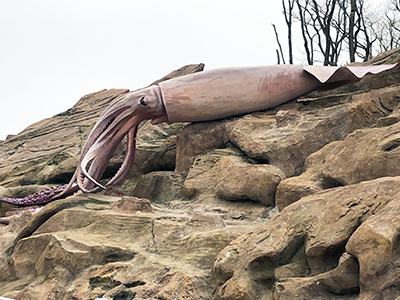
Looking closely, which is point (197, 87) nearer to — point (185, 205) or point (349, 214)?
point (185, 205)

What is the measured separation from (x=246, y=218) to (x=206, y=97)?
66.5 inches

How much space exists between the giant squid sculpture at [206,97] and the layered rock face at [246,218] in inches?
6.0

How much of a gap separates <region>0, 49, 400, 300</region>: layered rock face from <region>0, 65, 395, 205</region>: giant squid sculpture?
0.15m

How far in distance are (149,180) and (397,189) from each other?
3272 mm

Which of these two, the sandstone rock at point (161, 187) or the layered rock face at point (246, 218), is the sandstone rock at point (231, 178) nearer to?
the layered rock face at point (246, 218)

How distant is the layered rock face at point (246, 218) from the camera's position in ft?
7.88

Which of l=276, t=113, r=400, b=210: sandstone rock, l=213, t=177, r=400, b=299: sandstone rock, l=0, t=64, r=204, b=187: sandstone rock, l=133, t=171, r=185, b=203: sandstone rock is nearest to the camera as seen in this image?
l=213, t=177, r=400, b=299: sandstone rock

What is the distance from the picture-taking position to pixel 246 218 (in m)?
3.95

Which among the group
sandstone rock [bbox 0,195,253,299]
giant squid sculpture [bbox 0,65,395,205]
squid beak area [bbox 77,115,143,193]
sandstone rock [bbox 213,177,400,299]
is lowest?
sandstone rock [bbox 0,195,253,299]

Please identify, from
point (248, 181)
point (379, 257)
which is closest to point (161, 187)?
point (248, 181)

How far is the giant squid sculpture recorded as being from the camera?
5.05 meters

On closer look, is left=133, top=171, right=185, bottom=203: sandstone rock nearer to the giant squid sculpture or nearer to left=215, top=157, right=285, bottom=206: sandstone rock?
the giant squid sculpture

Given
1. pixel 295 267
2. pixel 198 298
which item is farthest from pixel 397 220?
pixel 198 298

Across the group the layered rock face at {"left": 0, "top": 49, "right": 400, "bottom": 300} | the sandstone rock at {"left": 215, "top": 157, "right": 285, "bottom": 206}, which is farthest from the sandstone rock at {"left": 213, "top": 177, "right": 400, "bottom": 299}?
the sandstone rock at {"left": 215, "top": 157, "right": 285, "bottom": 206}
